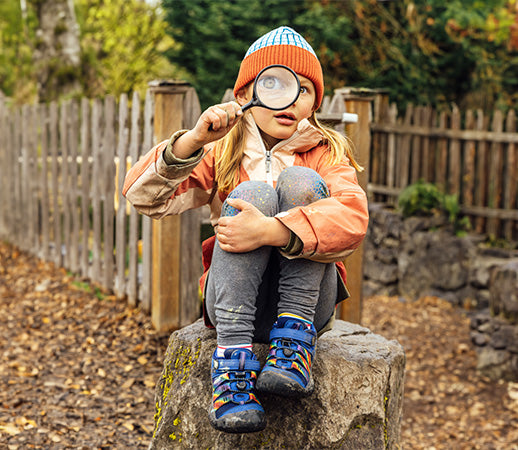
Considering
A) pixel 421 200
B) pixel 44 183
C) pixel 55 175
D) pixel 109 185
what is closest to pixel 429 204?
pixel 421 200

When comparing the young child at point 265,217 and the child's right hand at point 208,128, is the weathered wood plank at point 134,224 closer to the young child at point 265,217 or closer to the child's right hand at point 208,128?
the young child at point 265,217

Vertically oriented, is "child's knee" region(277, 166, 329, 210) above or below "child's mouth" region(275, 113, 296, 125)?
below

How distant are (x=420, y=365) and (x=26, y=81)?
861 cm

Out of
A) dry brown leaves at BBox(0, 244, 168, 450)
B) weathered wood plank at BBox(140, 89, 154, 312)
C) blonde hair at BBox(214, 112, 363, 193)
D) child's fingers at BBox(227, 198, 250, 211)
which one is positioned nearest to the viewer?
child's fingers at BBox(227, 198, 250, 211)

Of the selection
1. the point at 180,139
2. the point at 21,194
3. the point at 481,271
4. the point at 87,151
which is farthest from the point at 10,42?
the point at 180,139

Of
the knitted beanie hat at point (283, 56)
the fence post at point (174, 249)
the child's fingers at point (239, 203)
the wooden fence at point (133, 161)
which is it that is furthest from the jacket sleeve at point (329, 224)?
the fence post at point (174, 249)

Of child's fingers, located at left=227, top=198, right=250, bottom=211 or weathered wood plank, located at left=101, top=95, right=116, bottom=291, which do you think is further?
weathered wood plank, located at left=101, top=95, right=116, bottom=291

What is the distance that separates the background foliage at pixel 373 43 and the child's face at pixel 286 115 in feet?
20.0

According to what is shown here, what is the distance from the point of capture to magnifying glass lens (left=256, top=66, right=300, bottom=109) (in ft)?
→ 7.39

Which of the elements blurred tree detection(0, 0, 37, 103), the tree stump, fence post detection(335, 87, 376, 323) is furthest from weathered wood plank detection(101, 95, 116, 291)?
blurred tree detection(0, 0, 37, 103)

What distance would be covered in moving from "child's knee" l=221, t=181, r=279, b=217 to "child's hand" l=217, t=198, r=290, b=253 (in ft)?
0.17

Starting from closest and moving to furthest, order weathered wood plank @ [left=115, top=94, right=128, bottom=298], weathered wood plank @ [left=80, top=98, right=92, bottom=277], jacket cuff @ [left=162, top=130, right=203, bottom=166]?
1. jacket cuff @ [left=162, top=130, right=203, bottom=166]
2. weathered wood plank @ [left=115, top=94, right=128, bottom=298]
3. weathered wood plank @ [left=80, top=98, right=92, bottom=277]

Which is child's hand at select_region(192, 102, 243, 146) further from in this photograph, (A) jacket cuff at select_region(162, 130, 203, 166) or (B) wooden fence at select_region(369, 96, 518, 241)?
(B) wooden fence at select_region(369, 96, 518, 241)

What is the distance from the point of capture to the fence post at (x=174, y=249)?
4246mm
